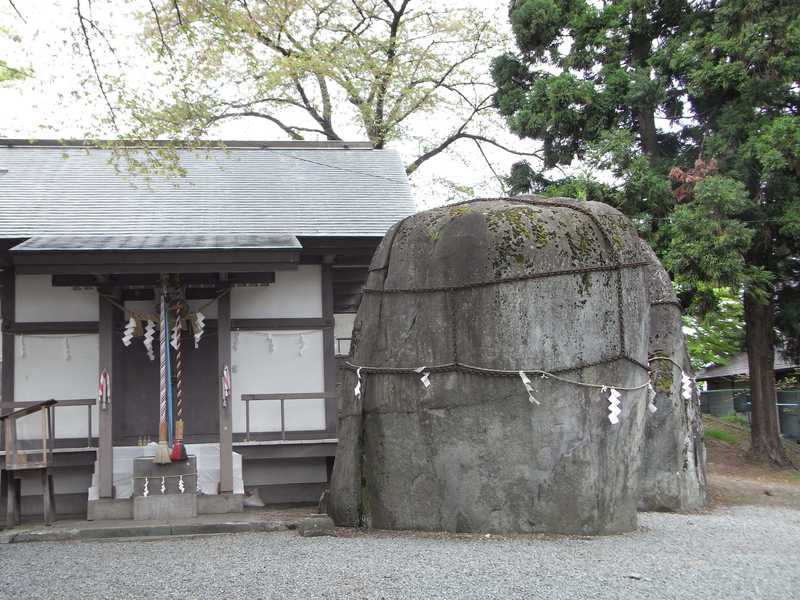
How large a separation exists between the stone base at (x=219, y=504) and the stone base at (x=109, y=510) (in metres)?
0.82

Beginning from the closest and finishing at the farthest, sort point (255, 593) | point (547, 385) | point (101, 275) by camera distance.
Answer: point (255, 593)
point (547, 385)
point (101, 275)

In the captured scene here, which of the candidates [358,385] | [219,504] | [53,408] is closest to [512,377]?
[358,385]

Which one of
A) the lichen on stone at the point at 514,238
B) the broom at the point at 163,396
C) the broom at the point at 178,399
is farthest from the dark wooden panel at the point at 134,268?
the lichen on stone at the point at 514,238

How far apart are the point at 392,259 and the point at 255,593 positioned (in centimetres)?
367

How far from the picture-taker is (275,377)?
38.3ft

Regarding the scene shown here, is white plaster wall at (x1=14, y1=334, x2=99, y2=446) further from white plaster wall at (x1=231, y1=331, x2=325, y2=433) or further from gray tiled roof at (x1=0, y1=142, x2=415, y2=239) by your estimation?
white plaster wall at (x1=231, y1=331, x2=325, y2=433)

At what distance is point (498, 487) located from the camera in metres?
7.23

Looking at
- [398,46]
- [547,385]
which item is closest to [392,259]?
[547,385]

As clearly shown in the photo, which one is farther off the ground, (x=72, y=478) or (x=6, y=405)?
(x=6, y=405)

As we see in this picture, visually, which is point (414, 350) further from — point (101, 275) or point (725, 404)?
point (725, 404)

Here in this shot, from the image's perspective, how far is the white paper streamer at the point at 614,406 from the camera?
718 cm

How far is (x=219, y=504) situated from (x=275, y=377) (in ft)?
7.23

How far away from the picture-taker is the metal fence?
20.8 m

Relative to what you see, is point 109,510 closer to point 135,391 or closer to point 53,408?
point 53,408
